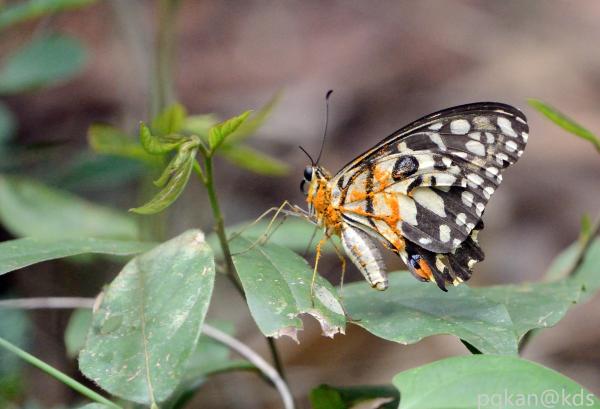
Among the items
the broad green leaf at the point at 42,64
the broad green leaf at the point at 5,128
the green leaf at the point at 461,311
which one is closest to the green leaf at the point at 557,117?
the green leaf at the point at 461,311

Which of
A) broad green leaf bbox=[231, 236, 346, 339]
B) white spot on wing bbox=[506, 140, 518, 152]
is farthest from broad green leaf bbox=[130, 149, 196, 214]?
white spot on wing bbox=[506, 140, 518, 152]

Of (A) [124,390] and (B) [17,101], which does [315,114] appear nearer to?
(B) [17,101]

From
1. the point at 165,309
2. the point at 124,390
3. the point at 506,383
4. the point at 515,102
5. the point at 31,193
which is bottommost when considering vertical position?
the point at 506,383

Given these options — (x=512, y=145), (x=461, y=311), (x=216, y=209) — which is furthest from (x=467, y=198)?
(x=216, y=209)

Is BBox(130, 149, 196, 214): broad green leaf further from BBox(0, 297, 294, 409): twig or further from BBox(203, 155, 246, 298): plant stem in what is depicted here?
BBox(0, 297, 294, 409): twig

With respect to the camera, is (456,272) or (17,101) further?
(17,101)

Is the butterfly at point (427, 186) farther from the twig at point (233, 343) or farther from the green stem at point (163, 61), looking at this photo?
the green stem at point (163, 61)

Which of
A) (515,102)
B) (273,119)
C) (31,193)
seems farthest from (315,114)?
(31,193)
